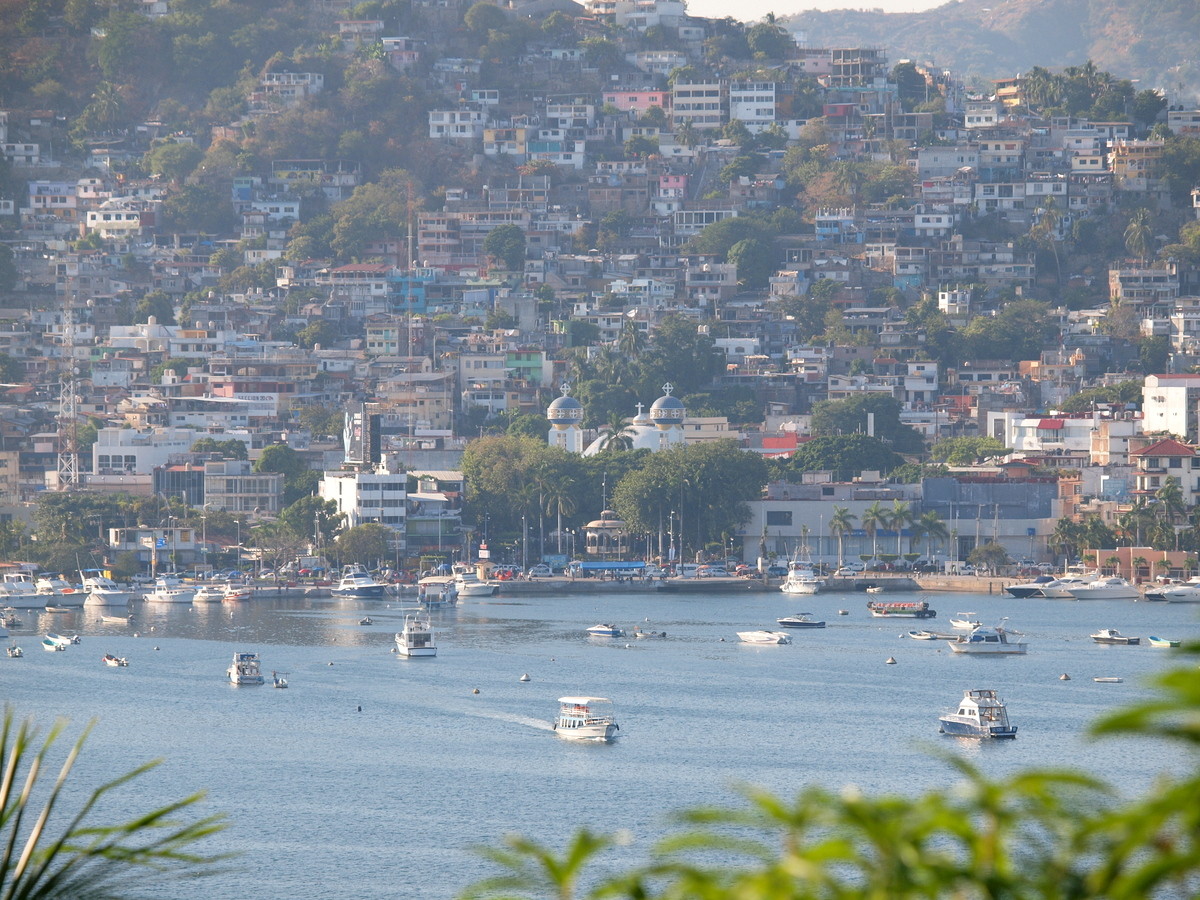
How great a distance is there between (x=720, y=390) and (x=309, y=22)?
168 feet

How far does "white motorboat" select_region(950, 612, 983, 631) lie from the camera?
5162cm

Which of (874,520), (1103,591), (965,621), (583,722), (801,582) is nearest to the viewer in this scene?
(583,722)

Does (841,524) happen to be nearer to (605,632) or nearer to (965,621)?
(965,621)

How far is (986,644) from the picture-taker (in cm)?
4809

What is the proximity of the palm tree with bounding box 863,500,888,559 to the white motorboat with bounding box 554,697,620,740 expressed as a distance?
120 ft

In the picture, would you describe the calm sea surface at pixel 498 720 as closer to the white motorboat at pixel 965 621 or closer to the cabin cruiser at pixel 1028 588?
the white motorboat at pixel 965 621

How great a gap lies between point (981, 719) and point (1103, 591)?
1239 inches

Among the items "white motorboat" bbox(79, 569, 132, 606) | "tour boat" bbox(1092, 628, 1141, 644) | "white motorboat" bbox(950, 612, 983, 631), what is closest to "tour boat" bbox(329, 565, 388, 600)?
"white motorboat" bbox(79, 569, 132, 606)

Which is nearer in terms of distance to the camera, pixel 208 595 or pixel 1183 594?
pixel 1183 594

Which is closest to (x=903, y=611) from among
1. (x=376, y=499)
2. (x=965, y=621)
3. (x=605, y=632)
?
(x=965, y=621)

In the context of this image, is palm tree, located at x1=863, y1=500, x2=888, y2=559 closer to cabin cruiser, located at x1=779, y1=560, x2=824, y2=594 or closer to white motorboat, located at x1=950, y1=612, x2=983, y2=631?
cabin cruiser, located at x1=779, y1=560, x2=824, y2=594

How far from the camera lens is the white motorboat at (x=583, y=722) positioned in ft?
112

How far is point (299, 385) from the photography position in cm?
9050

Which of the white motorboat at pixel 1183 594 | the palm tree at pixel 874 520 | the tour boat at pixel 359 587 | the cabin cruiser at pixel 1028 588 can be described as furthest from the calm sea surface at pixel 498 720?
the palm tree at pixel 874 520
